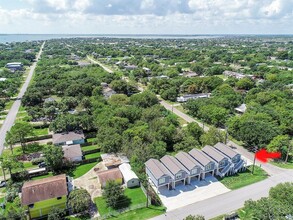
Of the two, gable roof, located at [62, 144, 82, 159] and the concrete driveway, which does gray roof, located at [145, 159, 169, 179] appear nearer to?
the concrete driveway

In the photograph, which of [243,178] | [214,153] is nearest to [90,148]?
[214,153]

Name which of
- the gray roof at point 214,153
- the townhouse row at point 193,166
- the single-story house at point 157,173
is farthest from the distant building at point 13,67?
the gray roof at point 214,153

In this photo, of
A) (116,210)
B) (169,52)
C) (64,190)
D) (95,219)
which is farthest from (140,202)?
(169,52)

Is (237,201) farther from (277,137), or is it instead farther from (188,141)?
(277,137)

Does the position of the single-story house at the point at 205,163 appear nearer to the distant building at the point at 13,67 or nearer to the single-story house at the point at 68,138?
the single-story house at the point at 68,138

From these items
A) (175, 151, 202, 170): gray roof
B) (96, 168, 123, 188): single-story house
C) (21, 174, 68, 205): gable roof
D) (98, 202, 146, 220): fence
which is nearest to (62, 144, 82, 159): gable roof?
(96, 168, 123, 188): single-story house
